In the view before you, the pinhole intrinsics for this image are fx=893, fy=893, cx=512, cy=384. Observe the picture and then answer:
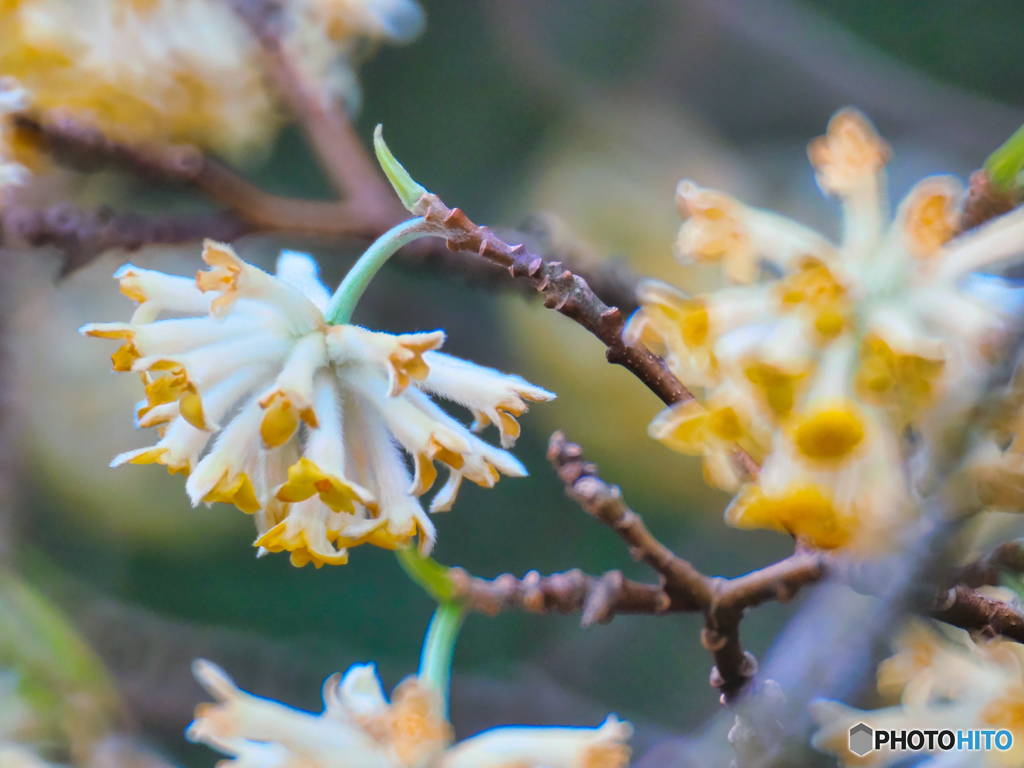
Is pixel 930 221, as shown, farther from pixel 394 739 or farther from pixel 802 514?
pixel 394 739

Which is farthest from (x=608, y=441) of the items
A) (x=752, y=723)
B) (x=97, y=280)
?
(x=752, y=723)

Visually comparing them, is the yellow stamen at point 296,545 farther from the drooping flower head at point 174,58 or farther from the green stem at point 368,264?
the drooping flower head at point 174,58

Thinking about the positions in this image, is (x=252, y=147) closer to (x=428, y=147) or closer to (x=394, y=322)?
(x=394, y=322)

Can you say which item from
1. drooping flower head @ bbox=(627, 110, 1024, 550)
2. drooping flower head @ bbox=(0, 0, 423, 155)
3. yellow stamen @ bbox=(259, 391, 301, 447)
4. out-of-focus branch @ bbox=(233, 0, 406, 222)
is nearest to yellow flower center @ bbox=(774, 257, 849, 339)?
drooping flower head @ bbox=(627, 110, 1024, 550)

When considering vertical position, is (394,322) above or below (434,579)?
above

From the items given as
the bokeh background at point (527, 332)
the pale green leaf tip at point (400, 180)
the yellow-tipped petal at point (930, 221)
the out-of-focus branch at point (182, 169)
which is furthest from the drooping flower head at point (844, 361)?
the bokeh background at point (527, 332)
